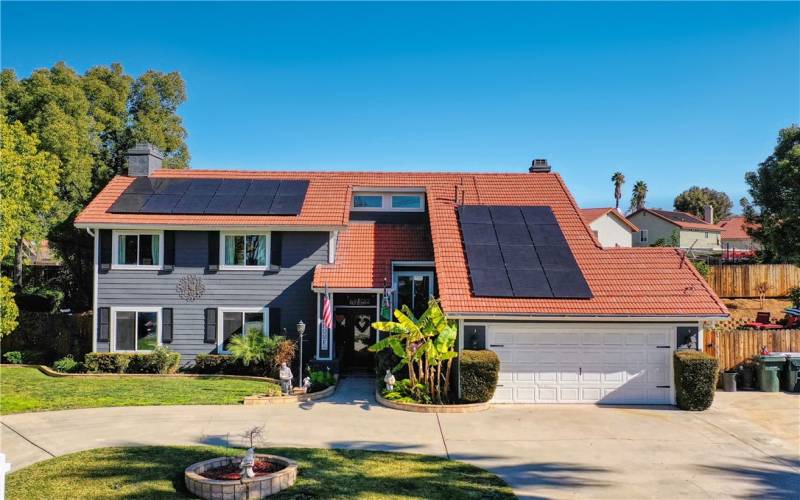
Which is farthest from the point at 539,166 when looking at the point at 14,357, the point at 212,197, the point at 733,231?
the point at 733,231

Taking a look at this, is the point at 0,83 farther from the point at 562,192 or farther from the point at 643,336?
the point at 643,336

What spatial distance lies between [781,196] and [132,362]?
2929 centimetres

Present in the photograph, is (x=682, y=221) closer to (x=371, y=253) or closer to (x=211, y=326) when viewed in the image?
(x=371, y=253)

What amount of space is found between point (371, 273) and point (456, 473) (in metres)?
9.39

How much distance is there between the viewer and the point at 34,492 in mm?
8570

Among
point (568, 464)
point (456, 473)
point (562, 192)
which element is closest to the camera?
point (456, 473)

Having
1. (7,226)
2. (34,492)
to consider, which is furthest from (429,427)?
(7,226)

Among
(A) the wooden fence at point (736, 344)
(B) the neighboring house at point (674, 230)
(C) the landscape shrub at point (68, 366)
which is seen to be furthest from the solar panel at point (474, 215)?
(B) the neighboring house at point (674, 230)

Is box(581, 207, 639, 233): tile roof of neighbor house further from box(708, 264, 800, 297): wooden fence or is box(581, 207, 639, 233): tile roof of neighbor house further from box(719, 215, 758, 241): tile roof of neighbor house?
box(719, 215, 758, 241): tile roof of neighbor house

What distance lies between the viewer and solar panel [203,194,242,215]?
19250 mm

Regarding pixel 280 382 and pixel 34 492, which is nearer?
pixel 34 492

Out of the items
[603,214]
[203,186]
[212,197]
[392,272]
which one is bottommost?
[392,272]

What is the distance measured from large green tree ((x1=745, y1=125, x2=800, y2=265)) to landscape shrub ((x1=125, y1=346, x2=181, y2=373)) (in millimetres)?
27299

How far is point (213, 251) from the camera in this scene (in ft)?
62.1
